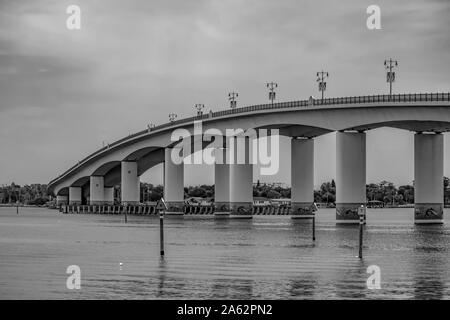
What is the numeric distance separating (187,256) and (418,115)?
48809 millimetres

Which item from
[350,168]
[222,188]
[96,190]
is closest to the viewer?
[350,168]

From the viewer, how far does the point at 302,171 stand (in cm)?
12200

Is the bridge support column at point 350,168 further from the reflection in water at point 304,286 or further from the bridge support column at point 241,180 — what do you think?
the reflection in water at point 304,286

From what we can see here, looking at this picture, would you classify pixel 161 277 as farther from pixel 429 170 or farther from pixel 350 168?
pixel 429 170

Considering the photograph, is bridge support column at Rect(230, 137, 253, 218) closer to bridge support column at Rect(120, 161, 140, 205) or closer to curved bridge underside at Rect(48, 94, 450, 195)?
curved bridge underside at Rect(48, 94, 450, 195)

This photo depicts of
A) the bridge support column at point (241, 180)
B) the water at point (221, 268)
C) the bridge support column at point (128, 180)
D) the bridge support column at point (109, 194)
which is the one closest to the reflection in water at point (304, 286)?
the water at point (221, 268)

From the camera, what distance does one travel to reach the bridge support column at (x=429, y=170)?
103688 mm

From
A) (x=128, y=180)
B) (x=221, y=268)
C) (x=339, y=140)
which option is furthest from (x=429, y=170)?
(x=128, y=180)

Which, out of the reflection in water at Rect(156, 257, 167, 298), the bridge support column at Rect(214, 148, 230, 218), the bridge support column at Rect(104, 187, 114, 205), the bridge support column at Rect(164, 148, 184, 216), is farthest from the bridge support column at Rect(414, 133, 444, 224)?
the bridge support column at Rect(104, 187, 114, 205)

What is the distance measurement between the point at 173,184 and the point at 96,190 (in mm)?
43066

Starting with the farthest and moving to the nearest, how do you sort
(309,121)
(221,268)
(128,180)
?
(128,180) → (309,121) → (221,268)

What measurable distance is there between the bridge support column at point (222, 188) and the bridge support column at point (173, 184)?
18.6 feet

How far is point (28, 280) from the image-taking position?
126 feet
